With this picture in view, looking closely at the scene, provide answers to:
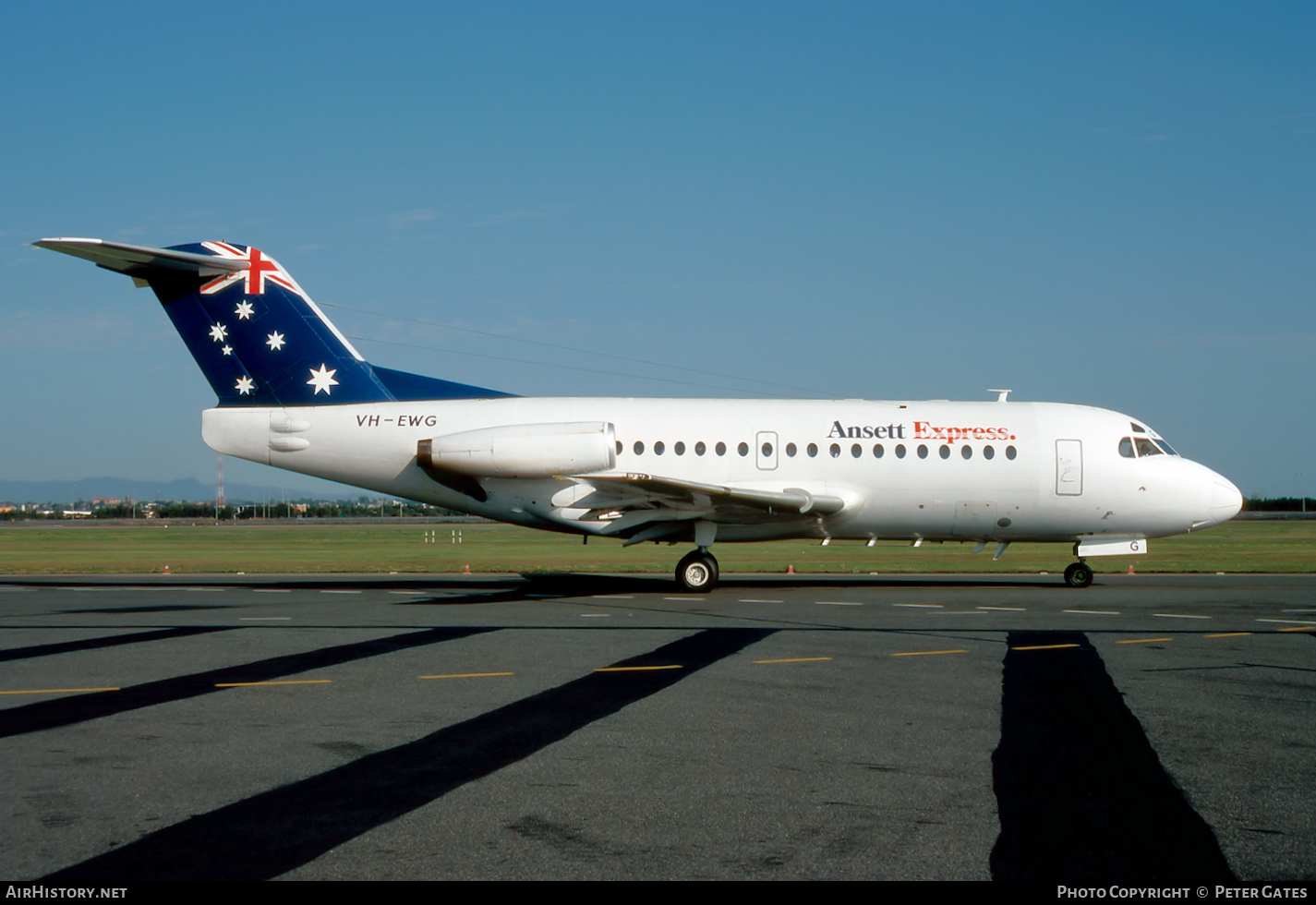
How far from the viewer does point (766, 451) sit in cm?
2191

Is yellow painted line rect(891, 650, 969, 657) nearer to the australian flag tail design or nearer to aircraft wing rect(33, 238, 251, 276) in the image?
the australian flag tail design

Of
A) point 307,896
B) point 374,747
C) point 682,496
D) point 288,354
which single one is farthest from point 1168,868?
point 288,354

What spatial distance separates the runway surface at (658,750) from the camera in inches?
208

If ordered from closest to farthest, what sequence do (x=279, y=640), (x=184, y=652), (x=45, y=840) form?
1. (x=45, y=840)
2. (x=184, y=652)
3. (x=279, y=640)

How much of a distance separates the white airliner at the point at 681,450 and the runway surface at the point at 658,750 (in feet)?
19.4

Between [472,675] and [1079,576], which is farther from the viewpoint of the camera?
[1079,576]

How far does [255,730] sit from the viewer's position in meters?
8.17

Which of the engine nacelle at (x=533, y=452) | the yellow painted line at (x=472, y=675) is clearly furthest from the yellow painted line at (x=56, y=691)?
the engine nacelle at (x=533, y=452)

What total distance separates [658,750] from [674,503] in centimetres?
1307

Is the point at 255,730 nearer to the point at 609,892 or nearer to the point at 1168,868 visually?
the point at 609,892

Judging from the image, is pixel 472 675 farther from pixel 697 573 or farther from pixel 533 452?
pixel 697 573

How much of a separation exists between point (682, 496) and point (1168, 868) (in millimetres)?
15286

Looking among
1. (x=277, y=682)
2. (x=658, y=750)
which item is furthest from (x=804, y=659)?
(x=277, y=682)

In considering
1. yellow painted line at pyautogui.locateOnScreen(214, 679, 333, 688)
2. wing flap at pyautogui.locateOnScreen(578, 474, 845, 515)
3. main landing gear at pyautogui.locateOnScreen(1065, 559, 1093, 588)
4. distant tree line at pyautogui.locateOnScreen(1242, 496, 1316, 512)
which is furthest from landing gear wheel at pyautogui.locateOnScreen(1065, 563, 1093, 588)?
distant tree line at pyautogui.locateOnScreen(1242, 496, 1316, 512)
